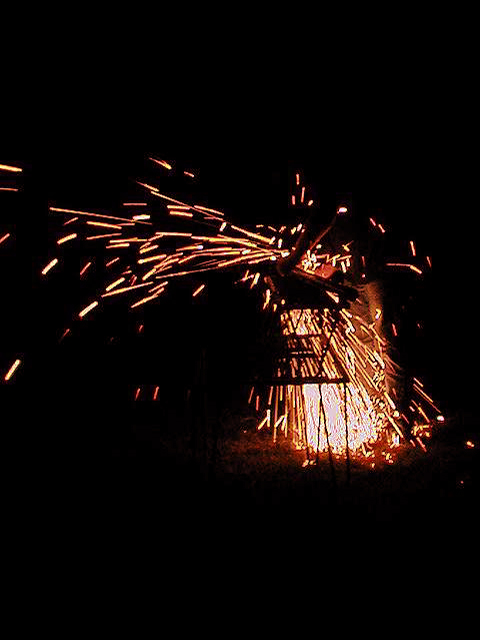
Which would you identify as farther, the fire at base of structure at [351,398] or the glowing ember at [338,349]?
the fire at base of structure at [351,398]

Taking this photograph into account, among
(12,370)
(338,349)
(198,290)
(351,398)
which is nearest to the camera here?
(338,349)

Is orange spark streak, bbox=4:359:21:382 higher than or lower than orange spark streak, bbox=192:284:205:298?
lower

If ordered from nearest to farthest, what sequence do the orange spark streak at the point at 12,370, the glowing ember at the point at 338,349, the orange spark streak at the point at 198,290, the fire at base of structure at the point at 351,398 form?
the glowing ember at the point at 338,349 < the fire at base of structure at the point at 351,398 < the orange spark streak at the point at 12,370 < the orange spark streak at the point at 198,290

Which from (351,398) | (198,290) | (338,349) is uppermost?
(198,290)

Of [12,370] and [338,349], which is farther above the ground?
[12,370]

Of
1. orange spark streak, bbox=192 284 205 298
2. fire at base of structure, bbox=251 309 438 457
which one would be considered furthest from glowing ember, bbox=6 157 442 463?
orange spark streak, bbox=192 284 205 298

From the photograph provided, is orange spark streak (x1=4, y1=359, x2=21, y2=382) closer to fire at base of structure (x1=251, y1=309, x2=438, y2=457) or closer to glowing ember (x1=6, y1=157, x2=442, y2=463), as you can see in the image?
glowing ember (x1=6, y1=157, x2=442, y2=463)

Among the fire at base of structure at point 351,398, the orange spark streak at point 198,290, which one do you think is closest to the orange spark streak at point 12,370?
the orange spark streak at point 198,290

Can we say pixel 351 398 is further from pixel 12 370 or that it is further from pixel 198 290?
pixel 12 370

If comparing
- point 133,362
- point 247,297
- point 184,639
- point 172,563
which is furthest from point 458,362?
point 184,639

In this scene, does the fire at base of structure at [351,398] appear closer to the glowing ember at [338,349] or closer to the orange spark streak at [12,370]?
the glowing ember at [338,349]

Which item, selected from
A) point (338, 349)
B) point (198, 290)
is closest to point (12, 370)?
point (198, 290)

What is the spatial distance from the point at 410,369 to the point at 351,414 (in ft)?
2.19

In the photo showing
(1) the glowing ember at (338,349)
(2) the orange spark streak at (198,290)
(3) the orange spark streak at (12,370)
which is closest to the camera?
(1) the glowing ember at (338,349)
